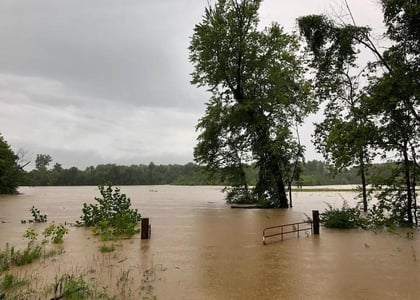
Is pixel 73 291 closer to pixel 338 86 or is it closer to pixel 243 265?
pixel 243 265

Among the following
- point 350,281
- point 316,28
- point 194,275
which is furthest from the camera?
point 316,28

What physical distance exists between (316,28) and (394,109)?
4.83 m

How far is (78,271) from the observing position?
741cm

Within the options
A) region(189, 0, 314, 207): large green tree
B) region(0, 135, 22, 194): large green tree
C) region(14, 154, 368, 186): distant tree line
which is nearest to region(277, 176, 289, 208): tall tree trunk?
region(189, 0, 314, 207): large green tree

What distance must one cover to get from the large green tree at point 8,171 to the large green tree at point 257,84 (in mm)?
29485

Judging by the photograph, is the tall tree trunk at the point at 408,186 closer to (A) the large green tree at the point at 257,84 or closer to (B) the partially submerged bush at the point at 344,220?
(B) the partially submerged bush at the point at 344,220

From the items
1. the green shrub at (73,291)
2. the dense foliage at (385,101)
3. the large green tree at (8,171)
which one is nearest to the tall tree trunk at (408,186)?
the dense foliage at (385,101)

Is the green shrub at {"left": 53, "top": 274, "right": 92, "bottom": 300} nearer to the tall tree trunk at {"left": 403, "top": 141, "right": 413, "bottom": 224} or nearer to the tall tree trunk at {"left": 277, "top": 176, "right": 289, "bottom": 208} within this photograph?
the tall tree trunk at {"left": 403, "top": 141, "right": 413, "bottom": 224}

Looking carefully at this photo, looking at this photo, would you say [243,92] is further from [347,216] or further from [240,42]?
[347,216]

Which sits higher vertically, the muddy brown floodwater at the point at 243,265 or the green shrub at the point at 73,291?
the green shrub at the point at 73,291

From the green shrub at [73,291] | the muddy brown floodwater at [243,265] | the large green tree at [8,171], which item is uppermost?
the large green tree at [8,171]

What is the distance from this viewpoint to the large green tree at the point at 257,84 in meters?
22.6

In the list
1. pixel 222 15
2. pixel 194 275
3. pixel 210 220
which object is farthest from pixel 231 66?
pixel 194 275

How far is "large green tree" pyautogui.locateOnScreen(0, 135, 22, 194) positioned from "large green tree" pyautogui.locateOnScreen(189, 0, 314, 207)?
29.5m
